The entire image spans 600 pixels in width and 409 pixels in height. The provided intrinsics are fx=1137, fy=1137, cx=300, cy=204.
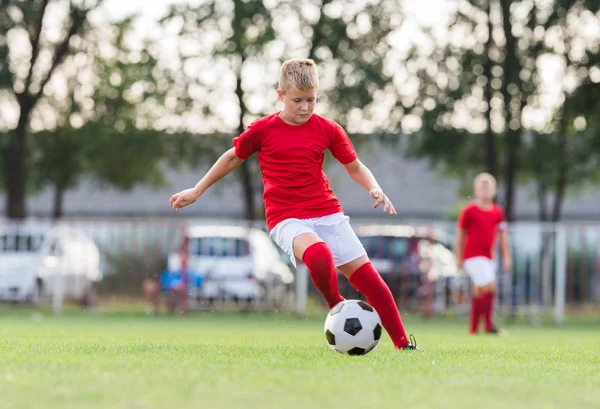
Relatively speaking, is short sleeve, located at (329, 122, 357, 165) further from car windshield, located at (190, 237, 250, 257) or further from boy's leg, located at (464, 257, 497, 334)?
car windshield, located at (190, 237, 250, 257)

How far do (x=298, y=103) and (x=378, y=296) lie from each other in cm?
145

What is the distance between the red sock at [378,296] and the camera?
310 inches

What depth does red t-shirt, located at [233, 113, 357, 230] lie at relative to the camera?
7754 mm

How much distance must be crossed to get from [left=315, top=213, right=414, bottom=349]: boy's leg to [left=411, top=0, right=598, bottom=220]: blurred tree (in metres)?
14.2

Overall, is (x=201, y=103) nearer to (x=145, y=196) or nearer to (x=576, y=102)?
(x=576, y=102)

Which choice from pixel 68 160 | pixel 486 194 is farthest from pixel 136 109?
pixel 486 194

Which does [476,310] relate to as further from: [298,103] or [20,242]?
[20,242]

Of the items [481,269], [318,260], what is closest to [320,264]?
[318,260]

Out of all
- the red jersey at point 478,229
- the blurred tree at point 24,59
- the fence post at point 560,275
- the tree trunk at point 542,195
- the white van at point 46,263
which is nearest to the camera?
the red jersey at point 478,229

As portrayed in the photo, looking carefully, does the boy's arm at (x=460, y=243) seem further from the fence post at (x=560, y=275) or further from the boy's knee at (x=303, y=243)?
the boy's knee at (x=303, y=243)

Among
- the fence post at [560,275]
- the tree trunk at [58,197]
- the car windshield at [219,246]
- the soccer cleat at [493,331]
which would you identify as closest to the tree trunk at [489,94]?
the fence post at [560,275]

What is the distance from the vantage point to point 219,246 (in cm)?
1831

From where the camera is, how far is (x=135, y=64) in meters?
23.4

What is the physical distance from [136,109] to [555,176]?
28.4 ft
